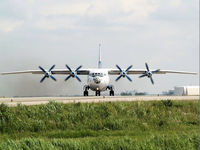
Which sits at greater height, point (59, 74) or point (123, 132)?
point (59, 74)

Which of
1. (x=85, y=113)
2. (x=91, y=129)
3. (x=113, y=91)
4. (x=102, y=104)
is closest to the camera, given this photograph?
(x=91, y=129)

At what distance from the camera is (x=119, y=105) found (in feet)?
114

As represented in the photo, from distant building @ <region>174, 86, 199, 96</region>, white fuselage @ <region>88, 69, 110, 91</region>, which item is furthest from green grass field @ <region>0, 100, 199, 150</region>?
distant building @ <region>174, 86, 199, 96</region>

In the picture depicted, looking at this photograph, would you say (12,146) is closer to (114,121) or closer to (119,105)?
(114,121)

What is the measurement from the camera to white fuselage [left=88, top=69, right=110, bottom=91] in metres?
62.0

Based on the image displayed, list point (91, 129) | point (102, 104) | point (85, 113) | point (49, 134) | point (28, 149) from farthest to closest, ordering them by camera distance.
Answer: point (102, 104) < point (85, 113) < point (91, 129) < point (49, 134) < point (28, 149)

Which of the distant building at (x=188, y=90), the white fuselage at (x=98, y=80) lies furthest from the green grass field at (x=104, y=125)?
the distant building at (x=188, y=90)

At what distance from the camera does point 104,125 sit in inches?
1192

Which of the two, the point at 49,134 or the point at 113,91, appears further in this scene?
the point at 113,91

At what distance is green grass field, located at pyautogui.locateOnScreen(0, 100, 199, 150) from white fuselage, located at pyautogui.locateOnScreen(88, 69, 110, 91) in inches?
972

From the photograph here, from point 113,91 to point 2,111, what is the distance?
39077mm

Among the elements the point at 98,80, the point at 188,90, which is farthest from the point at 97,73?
the point at 188,90

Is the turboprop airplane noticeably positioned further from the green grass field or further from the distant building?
the green grass field

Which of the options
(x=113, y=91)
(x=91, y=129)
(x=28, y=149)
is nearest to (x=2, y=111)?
(x=91, y=129)
